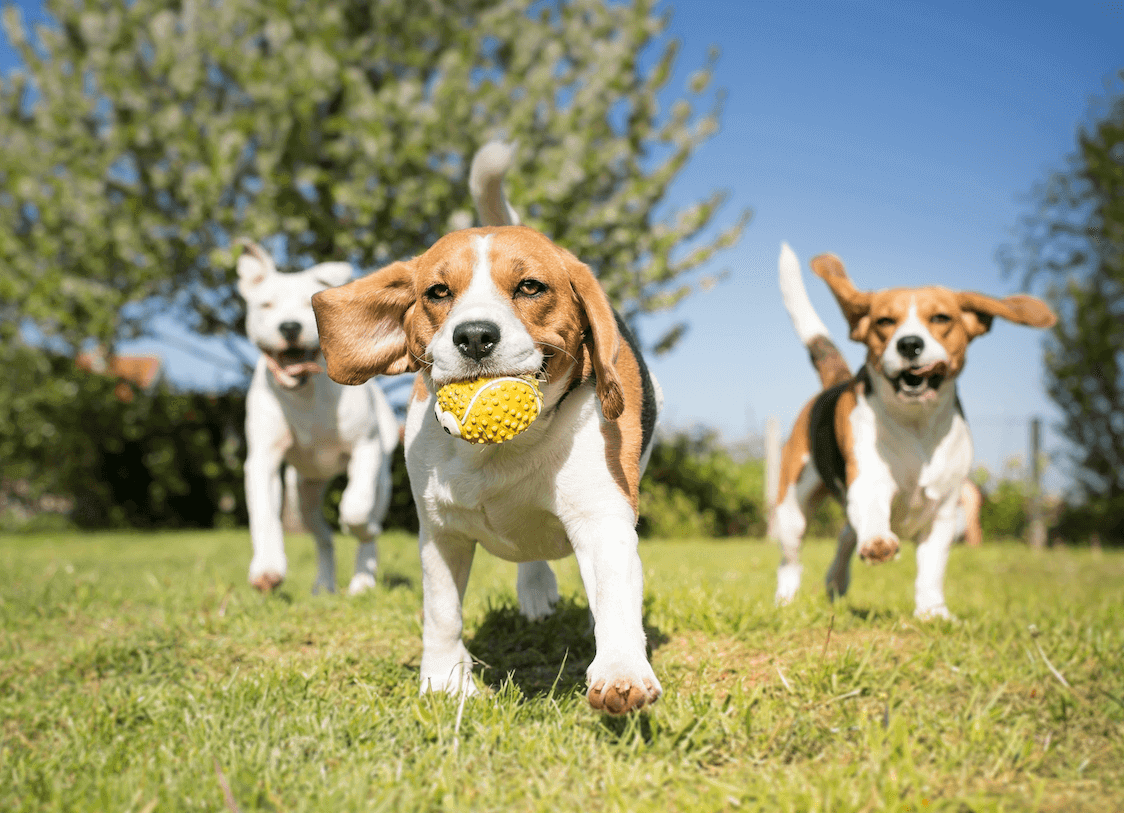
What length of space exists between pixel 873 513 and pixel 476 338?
2510mm

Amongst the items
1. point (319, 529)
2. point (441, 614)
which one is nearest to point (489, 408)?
point (441, 614)

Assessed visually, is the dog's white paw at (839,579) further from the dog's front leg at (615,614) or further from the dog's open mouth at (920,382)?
the dog's front leg at (615,614)

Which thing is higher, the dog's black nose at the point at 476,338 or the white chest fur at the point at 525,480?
the dog's black nose at the point at 476,338

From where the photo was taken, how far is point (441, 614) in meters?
2.90

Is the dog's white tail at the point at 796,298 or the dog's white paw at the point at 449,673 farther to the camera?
the dog's white tail at the point at 796,298

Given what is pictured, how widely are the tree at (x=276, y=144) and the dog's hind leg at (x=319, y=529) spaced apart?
6.62 meters

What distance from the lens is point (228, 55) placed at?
12.2 m

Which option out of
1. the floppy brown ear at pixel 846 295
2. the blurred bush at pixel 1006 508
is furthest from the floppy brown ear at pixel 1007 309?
the blurred bush at pixel 1006 508

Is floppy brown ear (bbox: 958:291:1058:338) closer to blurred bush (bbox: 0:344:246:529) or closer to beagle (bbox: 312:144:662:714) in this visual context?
beagle (bbox: 312:144:662:714)

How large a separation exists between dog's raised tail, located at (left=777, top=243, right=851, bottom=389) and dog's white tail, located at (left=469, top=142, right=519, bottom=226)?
7.72 ft

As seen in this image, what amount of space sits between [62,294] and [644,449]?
1234 centimetres

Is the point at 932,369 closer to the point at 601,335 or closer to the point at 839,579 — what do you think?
the point at 839,579

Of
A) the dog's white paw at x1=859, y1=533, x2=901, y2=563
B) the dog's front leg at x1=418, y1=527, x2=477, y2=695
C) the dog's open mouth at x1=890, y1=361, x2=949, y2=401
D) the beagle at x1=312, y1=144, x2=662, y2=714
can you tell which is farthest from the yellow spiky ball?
the dog's open mouth at x1=890, y1=361, x2=949, y2=401

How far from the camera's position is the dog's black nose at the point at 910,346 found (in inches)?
159
